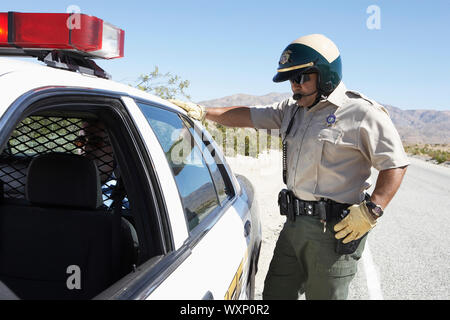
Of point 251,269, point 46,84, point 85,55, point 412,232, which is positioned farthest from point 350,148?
point 412,232

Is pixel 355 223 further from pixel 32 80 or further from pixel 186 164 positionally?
pixel 32 80

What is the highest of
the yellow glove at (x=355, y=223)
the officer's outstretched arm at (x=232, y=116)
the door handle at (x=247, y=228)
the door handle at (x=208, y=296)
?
the officer's outstretched arm at (x=232, y=116)

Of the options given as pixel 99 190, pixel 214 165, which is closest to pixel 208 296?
pixel 99 190

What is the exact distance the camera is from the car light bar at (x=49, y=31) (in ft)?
4.68

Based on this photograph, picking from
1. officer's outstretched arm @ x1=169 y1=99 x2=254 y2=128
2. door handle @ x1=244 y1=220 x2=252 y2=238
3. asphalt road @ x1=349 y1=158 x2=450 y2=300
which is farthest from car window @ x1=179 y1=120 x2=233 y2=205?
asphalt road @ x1=349 y1=158 x2=450 y2=300

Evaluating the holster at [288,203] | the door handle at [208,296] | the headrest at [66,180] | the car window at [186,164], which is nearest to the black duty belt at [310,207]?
the holster at [288,203]

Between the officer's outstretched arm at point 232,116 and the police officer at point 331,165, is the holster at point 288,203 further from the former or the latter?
the officer's outstretched arm at point 232,116

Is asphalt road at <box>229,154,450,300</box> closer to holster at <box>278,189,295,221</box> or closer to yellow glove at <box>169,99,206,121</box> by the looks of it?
holster at <box>278,189,295,221</box>

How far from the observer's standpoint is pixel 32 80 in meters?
1.17

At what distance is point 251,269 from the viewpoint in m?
2.65

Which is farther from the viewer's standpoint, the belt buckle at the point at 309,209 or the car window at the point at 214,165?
the belt buckle at the point at 309,209

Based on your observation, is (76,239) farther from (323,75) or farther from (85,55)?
(323,75)

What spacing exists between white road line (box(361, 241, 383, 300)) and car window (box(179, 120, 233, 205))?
2156 millimetres

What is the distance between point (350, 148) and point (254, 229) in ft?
→ 2.75
